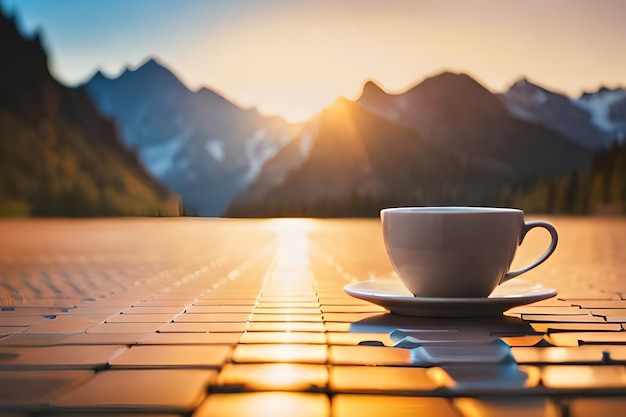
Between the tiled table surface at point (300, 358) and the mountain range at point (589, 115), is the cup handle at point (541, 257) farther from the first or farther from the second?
the mountain range at point (589, 115)

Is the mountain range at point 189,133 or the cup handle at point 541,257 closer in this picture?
the cup handle at point 541,257

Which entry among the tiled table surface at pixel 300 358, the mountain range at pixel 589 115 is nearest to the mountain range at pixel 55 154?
the mountain range at pixel 589 115

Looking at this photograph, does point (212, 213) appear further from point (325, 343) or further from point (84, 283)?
point (325, 343)

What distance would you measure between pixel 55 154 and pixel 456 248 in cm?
1865

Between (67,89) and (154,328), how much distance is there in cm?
2137

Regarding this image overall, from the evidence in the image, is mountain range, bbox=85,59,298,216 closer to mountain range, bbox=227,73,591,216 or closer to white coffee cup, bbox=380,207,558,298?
mountain range, bbox=227,73,591,216

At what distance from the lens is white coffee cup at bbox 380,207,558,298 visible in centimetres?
64

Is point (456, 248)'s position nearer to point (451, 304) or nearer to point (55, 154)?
point (451, 304)

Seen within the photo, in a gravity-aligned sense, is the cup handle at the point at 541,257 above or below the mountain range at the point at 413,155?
below

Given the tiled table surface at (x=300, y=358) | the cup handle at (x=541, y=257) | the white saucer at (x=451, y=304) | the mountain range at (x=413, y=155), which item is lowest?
the tiled table surface at (x=300, y=358)

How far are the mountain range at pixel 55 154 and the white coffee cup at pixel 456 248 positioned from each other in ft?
38.9

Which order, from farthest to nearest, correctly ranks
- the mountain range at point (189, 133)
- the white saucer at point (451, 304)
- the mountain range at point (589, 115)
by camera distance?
the mountain range at point (189, 133) < the mountain range at point (589, 115) < the white saucer at point (451, 304)

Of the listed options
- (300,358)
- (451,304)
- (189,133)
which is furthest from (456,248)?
(189,133)

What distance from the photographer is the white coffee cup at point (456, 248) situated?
0.64 meters
